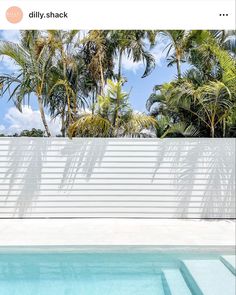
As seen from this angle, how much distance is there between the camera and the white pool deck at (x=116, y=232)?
5727mm

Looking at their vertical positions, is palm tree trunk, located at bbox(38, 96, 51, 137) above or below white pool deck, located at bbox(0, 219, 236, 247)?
above

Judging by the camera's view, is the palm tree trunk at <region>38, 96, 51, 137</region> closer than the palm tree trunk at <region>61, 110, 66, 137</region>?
Yes

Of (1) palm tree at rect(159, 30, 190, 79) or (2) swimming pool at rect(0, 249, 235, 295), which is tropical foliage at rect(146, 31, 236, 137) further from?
(2) swimming pool at rect(0, 249, 235, 295)

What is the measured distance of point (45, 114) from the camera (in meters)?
9.50

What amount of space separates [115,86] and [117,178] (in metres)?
2.15

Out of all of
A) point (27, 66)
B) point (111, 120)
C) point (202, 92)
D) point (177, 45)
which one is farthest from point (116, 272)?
point (177, 45)

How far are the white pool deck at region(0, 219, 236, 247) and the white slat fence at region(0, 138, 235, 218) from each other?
373 mm

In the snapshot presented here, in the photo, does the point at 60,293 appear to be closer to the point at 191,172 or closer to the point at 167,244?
the point at 167,244

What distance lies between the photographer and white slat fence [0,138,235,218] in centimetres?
829
